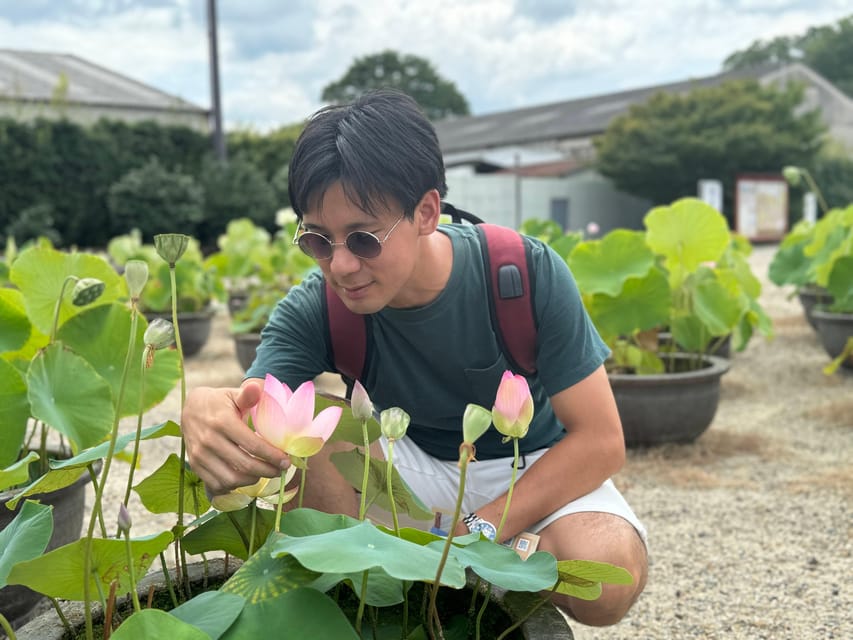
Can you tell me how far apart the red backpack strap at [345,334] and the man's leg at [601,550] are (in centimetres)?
37

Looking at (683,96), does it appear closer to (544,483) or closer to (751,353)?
(751,353)

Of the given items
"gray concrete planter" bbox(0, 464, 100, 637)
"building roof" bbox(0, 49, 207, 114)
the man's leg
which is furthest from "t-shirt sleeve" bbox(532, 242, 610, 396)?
"building roof" bbox(0, 49, 207, 114)

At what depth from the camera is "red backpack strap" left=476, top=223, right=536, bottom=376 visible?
3.76 ft

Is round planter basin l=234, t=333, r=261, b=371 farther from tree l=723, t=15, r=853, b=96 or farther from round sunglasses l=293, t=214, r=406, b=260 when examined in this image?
tree l=723, t=15, r=853, b=96

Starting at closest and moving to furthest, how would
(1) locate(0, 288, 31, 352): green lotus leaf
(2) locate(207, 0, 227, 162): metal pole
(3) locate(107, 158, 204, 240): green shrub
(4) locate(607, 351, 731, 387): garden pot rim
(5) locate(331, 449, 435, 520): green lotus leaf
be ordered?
(5) locate(331, 449, 435, 520): green lotus leaf
(1) locate(0, 288, 31, 352): green lotus leaf
(4) locate(607, 351, 731, 387): garden pot rim
(2) locate(207, 0, 227, 162): metal pole
(3) locate(107, 158, 204, 240): green shrub

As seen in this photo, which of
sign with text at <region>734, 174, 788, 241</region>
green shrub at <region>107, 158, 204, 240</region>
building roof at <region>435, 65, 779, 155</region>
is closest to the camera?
green shrub at <region>107, 158, 204, 240</region>

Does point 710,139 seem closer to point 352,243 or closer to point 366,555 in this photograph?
point 352,243

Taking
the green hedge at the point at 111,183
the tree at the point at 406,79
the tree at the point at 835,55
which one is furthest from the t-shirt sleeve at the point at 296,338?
the tree at the point at 406,79

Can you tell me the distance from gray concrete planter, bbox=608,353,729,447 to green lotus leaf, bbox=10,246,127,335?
1472 mm

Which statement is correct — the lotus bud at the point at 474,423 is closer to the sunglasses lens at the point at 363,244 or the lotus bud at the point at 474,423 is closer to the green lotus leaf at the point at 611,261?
the sunglasses lens at the point at 363,244

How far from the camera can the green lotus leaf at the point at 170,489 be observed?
2.83ft

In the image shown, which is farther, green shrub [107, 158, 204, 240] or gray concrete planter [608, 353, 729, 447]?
green shrub [107, 158, 204, 240]

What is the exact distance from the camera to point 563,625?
0.76 metres

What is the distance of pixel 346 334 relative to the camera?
1206 mm
